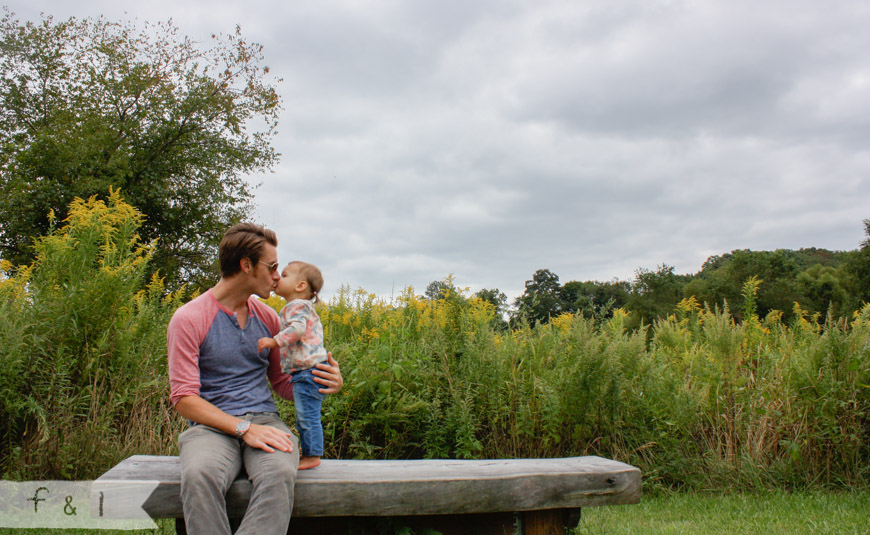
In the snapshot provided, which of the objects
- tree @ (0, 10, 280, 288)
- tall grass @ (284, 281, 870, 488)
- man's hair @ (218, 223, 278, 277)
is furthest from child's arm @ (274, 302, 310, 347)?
tree @ (0, 10, 280, 288)

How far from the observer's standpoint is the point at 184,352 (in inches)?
97.4

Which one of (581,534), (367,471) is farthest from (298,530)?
(581,534)

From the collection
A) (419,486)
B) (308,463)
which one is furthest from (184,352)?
(419,486)

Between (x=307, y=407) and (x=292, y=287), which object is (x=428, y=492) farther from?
(x=292, y=287)

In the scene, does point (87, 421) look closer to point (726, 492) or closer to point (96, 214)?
point (96, 214)

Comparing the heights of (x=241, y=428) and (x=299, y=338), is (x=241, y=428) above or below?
below

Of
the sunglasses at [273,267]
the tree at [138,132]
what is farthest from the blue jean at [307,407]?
the tree at [138,132]

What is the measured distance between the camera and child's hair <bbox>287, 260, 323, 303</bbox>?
282 cm

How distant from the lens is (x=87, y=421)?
401 cm

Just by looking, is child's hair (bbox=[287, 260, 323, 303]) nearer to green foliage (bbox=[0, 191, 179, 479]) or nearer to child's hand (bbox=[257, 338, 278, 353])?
child's hand (bbox=[257, 338, 278, 353])

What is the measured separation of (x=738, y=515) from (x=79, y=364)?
4.55 metres

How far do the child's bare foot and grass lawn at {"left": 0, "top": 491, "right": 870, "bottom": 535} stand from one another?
141cm

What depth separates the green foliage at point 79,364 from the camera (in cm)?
393

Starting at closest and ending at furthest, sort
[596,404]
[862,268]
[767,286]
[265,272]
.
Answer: [265,272] → [596,404] → [862,268] → [767,286]
